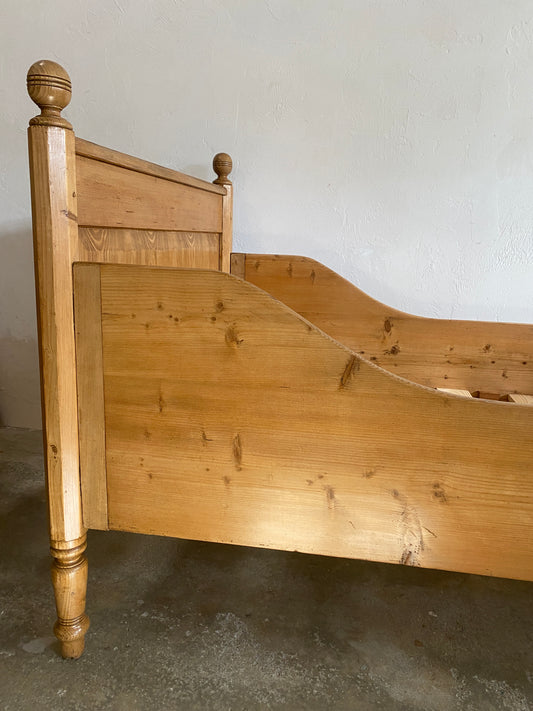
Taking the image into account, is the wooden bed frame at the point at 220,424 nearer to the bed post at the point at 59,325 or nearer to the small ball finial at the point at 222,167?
the bed post at the point at 59,325

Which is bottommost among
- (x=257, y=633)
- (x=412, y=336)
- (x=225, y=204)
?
(x=257, y=633)

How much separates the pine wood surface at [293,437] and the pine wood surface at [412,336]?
0.87 m

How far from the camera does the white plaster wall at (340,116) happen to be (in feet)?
6.11

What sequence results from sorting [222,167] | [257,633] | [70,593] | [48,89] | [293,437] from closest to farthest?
[48,89] < [293,437] < [70,593] < [257,633] < [222,167]

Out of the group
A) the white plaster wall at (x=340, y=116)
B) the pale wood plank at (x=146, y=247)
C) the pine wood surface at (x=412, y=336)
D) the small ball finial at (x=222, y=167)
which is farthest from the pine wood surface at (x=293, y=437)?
the white plaster wall at (x=340, y=116)

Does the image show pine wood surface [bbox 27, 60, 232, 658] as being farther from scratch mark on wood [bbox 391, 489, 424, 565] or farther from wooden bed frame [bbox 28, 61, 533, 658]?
scratch mark on wood [bbox 391, 489, 424, 565]

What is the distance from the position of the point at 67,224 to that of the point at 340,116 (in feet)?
4.49

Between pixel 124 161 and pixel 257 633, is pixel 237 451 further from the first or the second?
pixel 124 161

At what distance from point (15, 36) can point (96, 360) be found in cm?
179

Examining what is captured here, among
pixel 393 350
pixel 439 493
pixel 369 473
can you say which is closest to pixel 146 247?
pixel 369 473

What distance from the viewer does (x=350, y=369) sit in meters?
0.90

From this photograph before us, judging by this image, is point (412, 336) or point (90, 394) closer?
point (90, 394)

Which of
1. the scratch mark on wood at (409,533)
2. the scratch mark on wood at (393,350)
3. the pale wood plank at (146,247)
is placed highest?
the pale wood plank at (146,247)

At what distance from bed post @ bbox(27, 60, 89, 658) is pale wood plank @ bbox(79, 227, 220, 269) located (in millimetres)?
75
